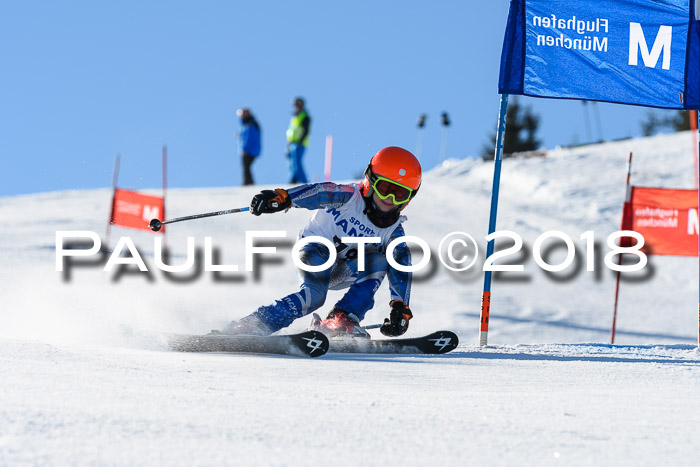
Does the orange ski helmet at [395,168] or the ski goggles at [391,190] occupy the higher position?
the orange ski helmet at [395,168]

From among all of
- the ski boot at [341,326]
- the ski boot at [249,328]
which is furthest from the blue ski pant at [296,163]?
the ski boot at [249,328]

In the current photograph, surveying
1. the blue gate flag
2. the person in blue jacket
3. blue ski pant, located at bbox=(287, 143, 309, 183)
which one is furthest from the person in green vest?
the blue gate flag

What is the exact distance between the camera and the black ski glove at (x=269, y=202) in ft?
15.7

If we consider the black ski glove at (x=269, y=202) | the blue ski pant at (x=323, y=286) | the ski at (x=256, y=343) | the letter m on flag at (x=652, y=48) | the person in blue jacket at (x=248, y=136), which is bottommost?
the ski at (x=256, y=343)

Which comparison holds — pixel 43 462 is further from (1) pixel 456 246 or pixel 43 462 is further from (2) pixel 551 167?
(2) pixel 551 167

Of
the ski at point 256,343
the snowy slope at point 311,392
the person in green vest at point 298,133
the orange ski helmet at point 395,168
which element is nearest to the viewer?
the snowy slope at point 311,392

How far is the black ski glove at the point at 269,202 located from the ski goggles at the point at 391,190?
52 centimetres

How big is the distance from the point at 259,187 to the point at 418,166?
39.1 feet

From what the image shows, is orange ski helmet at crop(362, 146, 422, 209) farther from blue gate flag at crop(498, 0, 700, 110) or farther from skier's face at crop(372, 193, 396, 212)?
blue gate flag at crop(498, 0, 700, 110)

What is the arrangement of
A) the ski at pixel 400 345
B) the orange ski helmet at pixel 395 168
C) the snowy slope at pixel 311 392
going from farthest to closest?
the orange ski helmet at pixel 395 168 → the ski at pixel 400 345 → the snowy slope at pixel 311 392

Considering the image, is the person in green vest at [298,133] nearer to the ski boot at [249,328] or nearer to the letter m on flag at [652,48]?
the letter m on flag at [652,48]

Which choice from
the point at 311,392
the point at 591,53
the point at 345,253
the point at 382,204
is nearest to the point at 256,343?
the point at 345,253

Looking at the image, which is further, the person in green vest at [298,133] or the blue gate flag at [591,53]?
the person in green vest at [298,133]

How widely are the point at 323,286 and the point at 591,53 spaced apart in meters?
2.52
